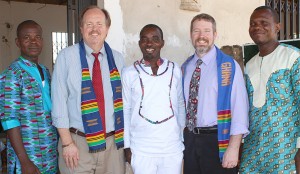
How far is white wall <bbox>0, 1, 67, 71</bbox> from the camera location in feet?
34.4

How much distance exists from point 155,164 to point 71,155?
61cm

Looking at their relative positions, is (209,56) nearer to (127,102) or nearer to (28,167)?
(127,102)

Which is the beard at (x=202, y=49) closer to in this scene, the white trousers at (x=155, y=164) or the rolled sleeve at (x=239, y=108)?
the rolled sleeve at (x=239, y=108)

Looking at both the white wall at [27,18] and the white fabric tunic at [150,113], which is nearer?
the white fabric tunic at [150,113]

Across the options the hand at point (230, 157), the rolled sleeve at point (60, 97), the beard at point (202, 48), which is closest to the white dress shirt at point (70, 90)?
the rolled sleeve at point (60, 97)

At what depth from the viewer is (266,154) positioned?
2.48 metres

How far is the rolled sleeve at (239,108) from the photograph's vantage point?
2.47m

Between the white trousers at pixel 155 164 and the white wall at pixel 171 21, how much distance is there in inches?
53.1

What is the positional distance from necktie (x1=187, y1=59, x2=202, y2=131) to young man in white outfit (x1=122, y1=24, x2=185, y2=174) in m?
0.10

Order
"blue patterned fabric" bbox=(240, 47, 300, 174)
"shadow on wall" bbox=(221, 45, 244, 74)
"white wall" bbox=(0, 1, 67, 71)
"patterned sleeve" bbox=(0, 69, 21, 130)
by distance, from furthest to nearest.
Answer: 1. "white wall" bbox=(0, 1, 67, 71)
2. "shadow on wall" bbox=(221, 45, 244, 74)
3. "blue patterned fabric" bbox=(240, 47, 300, 174)
4. "patterned sleeve" bbox=(0, 69, 21, 130)

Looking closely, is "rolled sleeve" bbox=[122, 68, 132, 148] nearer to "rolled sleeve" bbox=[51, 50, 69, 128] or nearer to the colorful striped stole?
"rolled sleeve" bbox=[51, 50, 69, 128]

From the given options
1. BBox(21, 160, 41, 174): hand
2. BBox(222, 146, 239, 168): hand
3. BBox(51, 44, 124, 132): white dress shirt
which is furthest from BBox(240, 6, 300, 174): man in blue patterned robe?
BBox(21, 160, 41, 174): hand

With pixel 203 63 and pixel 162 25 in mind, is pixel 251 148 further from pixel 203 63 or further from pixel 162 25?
pixel 162 25

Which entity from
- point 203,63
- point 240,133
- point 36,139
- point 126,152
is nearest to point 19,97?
point 36,139
